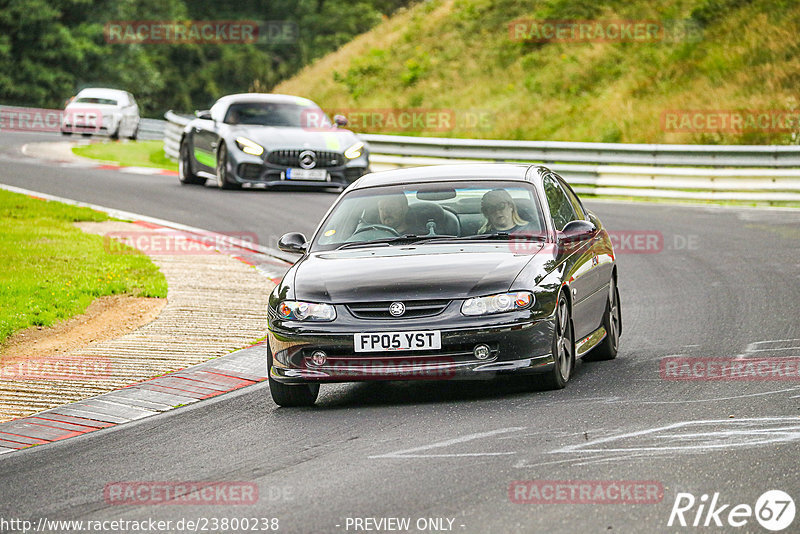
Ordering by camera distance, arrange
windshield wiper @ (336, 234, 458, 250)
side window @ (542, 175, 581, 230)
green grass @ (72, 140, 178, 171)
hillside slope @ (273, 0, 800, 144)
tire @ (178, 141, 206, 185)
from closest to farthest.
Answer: windshield wiper @ (336, 234, 458, 250)
side window @ (542, 175, 581, 230)
tire @ (178, 141, 206, 185)
hillside slope @ (273, 0, 800, 144)
green grass @ (72, 140, 178, 171)

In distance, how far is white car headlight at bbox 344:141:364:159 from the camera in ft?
72.0

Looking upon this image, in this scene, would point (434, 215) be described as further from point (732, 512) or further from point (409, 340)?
point (732, 512)

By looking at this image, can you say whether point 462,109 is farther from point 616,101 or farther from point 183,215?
point 183,215

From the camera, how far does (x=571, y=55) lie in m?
35.9

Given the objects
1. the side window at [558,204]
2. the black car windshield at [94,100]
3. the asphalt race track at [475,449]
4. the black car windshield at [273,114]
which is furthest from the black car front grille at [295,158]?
the black car windshield at [94,100]

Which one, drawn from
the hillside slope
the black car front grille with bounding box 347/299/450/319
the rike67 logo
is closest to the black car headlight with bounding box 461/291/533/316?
the black car front grille with bounding box 347/299/450/319

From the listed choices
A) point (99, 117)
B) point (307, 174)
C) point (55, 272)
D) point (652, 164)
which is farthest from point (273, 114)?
point (99, 117)

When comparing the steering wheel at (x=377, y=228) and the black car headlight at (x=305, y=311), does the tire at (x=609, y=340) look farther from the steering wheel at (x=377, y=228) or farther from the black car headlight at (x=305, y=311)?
the black car headlight at (x=305, y=311)

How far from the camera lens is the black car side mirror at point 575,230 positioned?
9.41 meters

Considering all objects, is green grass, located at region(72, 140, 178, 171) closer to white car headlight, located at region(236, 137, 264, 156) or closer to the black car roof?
white car headlight, located at region(236, 137, 264, 156)

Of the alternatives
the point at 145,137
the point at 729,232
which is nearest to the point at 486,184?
the point at 729,232

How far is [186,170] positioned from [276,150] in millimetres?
2670

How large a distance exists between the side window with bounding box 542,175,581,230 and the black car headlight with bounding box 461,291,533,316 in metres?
1.36

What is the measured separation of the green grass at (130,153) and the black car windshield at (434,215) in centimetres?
1941
